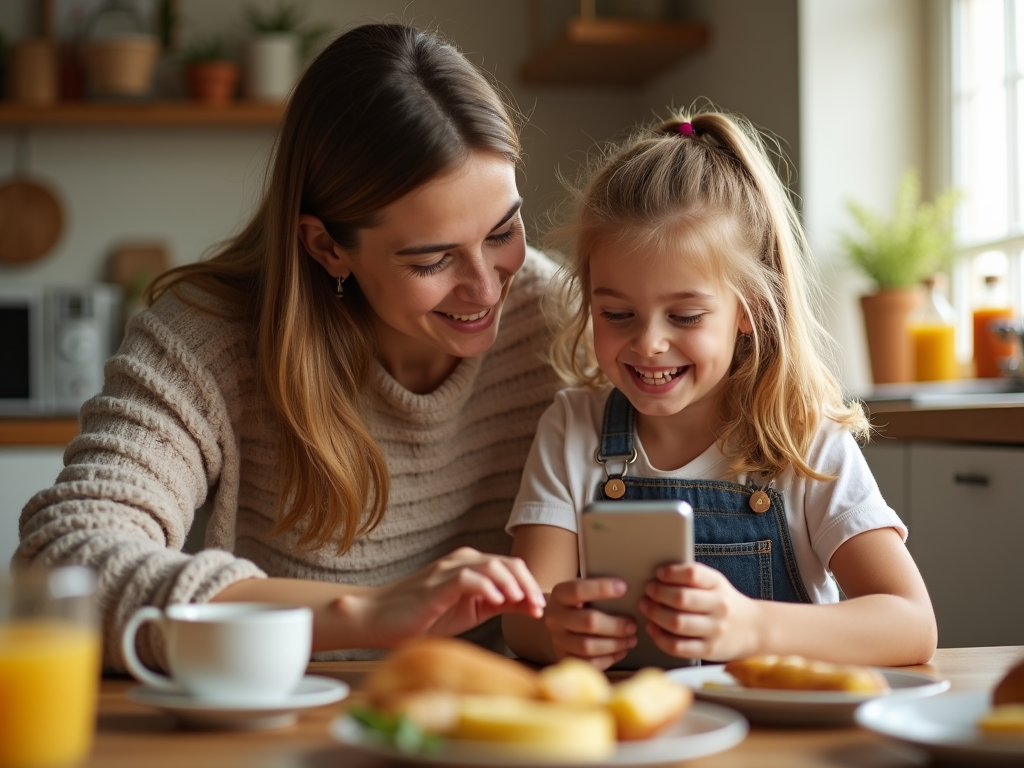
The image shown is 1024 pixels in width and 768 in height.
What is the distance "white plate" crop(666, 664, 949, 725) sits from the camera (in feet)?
2.48

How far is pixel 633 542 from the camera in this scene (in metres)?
0.90

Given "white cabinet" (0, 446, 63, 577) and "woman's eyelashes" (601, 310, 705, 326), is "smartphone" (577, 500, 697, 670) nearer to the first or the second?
"woman's eyelashes" (601, 310, 705, 326)

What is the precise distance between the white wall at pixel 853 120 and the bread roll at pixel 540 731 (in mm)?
2574

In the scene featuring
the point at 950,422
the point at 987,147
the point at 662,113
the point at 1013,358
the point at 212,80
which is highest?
the point at 212,80

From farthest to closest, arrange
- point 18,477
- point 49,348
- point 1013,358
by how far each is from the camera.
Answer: point 49,348 → point 18,477 → point 1013,358

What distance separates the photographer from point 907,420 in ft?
6.84

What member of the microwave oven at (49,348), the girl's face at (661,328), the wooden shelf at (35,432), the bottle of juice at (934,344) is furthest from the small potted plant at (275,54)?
the girl's face at (661,328)

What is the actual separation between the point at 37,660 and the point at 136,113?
3558 mm

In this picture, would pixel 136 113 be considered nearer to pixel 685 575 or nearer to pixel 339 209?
pixel 339 209

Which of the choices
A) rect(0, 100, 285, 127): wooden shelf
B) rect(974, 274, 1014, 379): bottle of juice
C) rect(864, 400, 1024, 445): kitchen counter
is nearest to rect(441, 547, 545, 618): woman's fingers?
rect(864, 400, 1024, 445): kitchen counter

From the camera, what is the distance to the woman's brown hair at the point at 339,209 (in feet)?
4.61

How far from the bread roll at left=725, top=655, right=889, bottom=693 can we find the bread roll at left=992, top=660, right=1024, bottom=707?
8cm

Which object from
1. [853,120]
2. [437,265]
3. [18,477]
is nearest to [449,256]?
[437,265]

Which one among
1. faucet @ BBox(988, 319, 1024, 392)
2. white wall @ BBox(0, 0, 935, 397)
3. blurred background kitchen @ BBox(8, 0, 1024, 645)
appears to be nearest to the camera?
faucet @ BBox(988, 319, 1024, 392)
